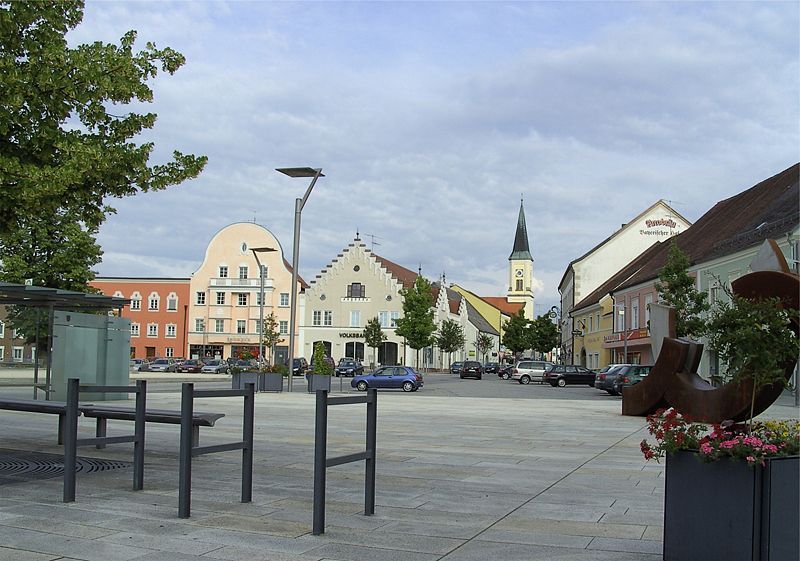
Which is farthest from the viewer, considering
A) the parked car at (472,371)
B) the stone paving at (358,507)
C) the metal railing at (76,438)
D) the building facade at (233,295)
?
the building facade at (233,295)

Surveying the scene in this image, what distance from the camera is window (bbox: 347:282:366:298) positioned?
283 feet

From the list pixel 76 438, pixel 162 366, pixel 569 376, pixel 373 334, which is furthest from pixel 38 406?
pixel 373 334

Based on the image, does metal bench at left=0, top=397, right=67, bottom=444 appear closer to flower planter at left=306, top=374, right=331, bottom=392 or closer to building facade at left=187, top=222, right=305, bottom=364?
flower planter at left=306, top=374, right=331, bottom=392

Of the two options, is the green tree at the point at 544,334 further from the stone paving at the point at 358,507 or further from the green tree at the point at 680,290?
the stone paving at the point at 358,507

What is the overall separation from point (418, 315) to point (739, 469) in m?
56.6

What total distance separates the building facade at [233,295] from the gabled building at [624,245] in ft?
93.4

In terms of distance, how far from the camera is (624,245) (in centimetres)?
7638

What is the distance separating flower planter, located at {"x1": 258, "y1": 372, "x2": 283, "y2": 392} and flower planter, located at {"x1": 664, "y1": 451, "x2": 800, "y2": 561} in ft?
97.9

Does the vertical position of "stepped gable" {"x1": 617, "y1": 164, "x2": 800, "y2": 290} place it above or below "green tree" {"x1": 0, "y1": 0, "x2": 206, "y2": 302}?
above

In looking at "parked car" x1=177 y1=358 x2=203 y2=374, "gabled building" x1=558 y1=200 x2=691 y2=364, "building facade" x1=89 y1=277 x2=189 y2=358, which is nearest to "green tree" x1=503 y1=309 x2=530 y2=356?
"gabled building" x1=558 y1=200 x2=691 y2=364

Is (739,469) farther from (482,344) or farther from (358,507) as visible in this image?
(482,344)

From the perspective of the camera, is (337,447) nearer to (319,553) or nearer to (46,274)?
(319,553)

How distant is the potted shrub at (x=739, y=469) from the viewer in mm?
5285

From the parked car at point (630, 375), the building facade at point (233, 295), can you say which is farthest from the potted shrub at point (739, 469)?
the building facade at point (233, 295)
